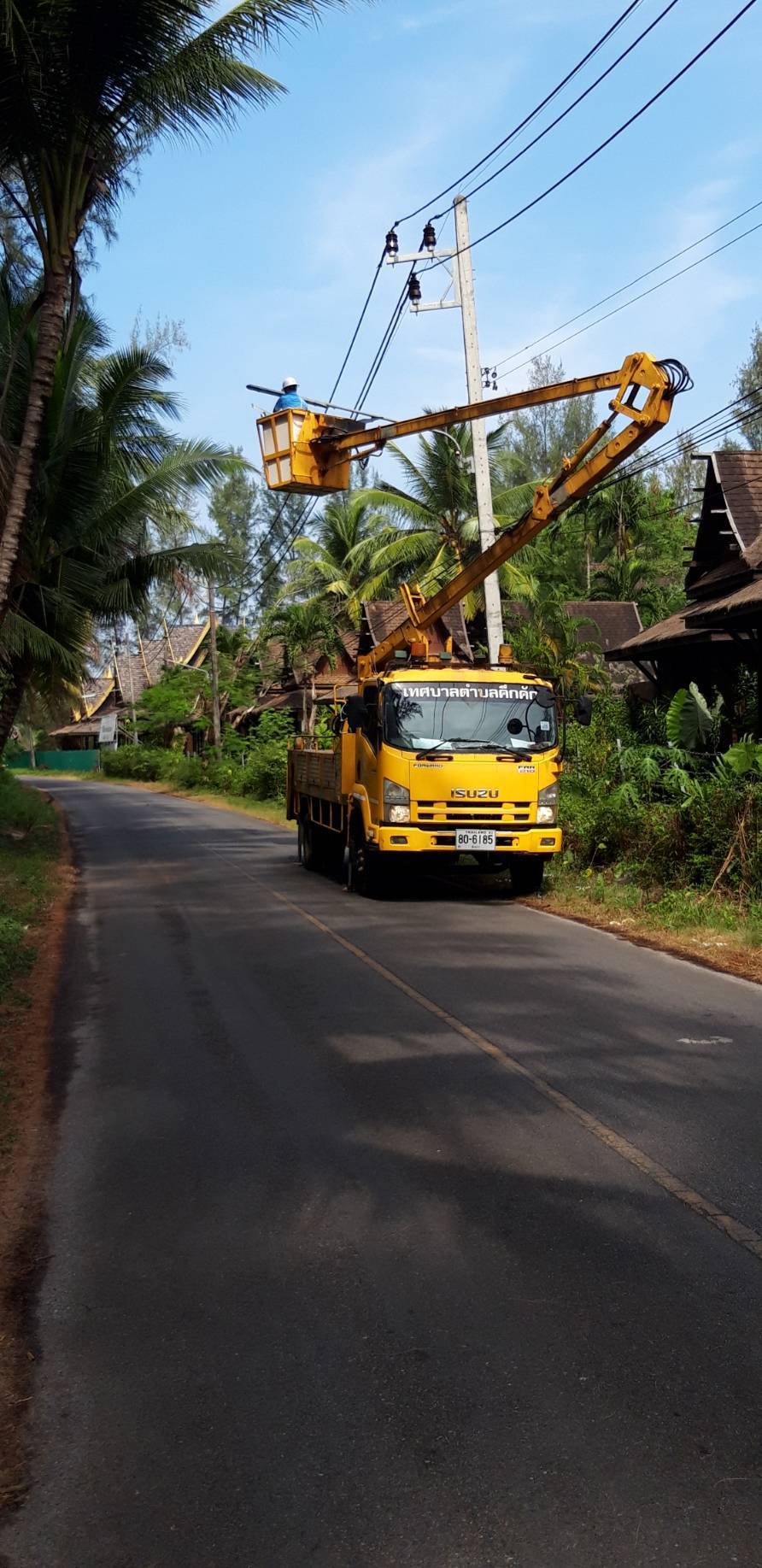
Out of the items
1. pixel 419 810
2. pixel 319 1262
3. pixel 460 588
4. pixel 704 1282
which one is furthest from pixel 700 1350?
pixel 460 588

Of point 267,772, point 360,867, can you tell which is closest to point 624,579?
point 267,772

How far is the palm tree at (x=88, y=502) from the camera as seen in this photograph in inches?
821

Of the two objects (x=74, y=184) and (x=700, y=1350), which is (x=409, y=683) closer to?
(x=74, y=184)

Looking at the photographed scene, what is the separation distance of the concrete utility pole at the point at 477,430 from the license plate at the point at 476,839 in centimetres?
323

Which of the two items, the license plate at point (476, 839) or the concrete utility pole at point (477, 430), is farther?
the concrete utility pole at point (477, 430)

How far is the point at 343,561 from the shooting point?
144 ft

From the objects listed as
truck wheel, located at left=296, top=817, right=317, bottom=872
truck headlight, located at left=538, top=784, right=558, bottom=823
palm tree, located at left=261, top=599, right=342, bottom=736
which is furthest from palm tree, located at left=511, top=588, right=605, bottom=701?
palm tree, located at left=261, top=599, right=342, bottom=736

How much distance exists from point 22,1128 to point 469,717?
902 centimetres

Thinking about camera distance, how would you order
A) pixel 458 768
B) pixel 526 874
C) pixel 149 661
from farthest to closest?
pixel 149 661 → pixel 526 874 → pixel 458 768

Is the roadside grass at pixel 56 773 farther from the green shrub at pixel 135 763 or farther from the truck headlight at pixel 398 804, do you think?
the truck headlight at pixel 398 804

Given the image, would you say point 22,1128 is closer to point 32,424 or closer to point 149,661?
point 32,424

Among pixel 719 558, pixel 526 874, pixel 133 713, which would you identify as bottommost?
pixel 526 874

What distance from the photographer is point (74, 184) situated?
49.7 ft

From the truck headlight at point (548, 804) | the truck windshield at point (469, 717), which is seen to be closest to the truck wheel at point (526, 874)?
the truck headlight at point (548, 804)
